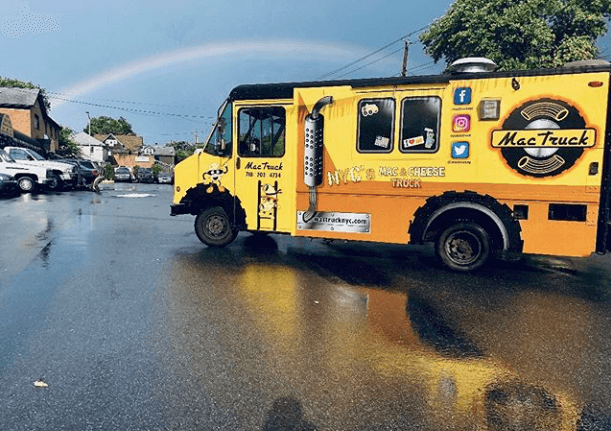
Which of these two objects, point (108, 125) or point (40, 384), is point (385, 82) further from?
point (108, 125)

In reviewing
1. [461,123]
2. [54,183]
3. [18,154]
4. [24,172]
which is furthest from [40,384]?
[18,154]

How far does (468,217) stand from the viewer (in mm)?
6812

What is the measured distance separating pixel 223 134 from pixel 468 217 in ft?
15.2

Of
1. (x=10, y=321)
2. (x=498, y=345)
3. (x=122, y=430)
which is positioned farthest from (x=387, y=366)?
(x=10, y=321)

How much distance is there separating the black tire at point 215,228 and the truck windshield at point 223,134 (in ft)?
3.80

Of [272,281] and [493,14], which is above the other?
[493,14]

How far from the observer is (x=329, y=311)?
4895mm

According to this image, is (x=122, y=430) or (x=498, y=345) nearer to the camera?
(x=122, y=430)

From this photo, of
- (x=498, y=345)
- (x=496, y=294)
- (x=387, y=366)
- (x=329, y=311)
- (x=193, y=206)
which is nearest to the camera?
(x=387, y=366)

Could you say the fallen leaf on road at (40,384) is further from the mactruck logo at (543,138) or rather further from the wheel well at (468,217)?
the mactruck logo at (543,138)

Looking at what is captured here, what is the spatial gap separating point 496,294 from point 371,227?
88.4 inches

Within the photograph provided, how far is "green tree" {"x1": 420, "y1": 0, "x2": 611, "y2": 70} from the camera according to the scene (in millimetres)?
20328

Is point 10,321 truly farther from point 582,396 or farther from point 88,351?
point 582,396

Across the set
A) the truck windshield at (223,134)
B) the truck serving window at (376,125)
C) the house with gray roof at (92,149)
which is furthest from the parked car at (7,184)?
the house with gray roof at (92,149)
